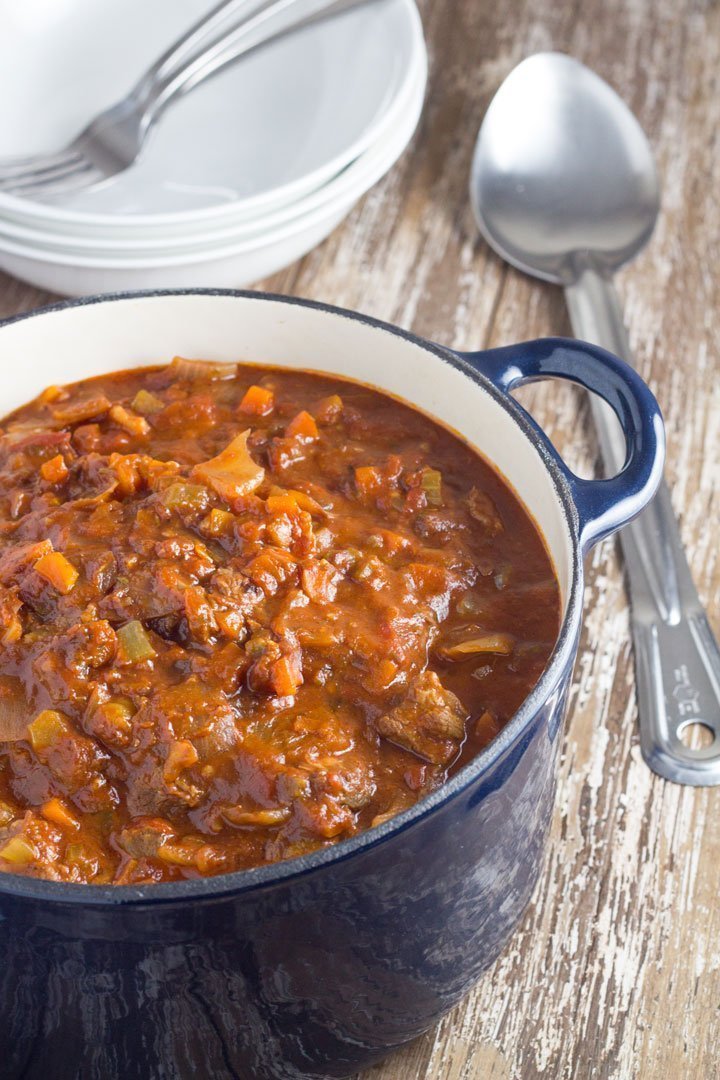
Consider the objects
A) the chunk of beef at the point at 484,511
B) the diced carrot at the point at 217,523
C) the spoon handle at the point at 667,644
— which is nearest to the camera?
the diced carrot at the point at 217,523

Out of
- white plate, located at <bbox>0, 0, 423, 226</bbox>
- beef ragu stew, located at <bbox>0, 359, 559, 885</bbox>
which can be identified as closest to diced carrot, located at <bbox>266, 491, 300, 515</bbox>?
beef ragu stew, located at <bbox>0, 359, 559, 885</bbox>

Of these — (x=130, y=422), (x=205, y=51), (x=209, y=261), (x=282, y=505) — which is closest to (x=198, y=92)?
(x=205, y=51)

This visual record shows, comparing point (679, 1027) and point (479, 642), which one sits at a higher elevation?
point (479, 642)

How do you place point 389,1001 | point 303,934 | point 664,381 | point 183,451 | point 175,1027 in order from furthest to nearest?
point 664,381 < point 183,451 < point 389,1001 < point 175,1027 < point 303,934

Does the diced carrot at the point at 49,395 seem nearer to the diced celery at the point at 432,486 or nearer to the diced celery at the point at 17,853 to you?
the diced celery at the point at 432,486

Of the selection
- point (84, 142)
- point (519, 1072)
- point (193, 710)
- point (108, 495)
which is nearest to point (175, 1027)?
point (193, 710)

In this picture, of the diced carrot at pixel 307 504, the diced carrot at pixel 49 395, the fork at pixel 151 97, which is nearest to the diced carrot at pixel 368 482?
the diced carrot at pixel 307 504

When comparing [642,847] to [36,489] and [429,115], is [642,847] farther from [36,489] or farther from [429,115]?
[429,115]

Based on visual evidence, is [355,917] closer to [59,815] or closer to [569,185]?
[59,815]
